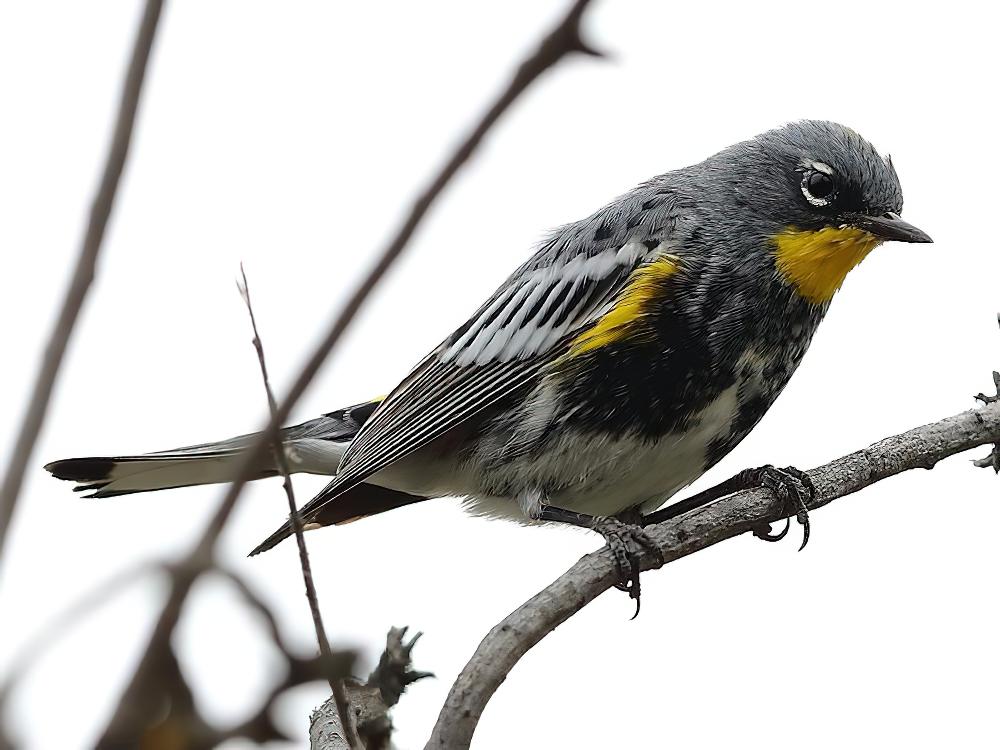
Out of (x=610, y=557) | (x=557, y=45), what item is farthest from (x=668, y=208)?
(x=557, y=45)

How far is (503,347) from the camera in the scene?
242 inches

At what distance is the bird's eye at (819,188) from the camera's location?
615cm

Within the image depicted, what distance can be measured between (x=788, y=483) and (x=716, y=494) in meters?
0.64

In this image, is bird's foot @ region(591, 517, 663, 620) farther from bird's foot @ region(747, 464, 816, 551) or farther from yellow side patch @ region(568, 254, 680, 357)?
yellow side patch @ region(568, 254, 680, 357)

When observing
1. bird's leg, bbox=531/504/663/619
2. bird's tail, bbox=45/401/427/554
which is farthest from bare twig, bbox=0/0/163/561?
bird's tail, bbox=45/401/427/554

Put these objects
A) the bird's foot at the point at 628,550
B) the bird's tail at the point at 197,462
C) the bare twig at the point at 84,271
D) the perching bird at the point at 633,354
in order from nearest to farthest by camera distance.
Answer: the bare twig at the point at 84,271 → the bird's foot at the point at 628,550 → the perching bird at the point at 633,354 → the bird's tail at the point at 197,462

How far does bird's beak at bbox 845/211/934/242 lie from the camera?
19.5 feet

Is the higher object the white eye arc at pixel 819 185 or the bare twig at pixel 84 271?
the white eye arc at pixel 819 185

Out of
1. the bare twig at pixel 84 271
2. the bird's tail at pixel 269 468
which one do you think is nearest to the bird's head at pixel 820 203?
the bird's tail at pixel 269 468

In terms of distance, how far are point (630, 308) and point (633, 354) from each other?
244 millimetres

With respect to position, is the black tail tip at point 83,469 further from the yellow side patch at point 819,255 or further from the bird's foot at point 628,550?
the yellow side patch at point 819,255

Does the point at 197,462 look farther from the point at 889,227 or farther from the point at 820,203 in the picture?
the point at 889,227

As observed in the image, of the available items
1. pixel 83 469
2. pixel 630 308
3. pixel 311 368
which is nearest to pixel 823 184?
pixel 630 308

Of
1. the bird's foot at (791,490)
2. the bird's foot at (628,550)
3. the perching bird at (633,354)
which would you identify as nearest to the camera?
the bird's foot at (628,550)
